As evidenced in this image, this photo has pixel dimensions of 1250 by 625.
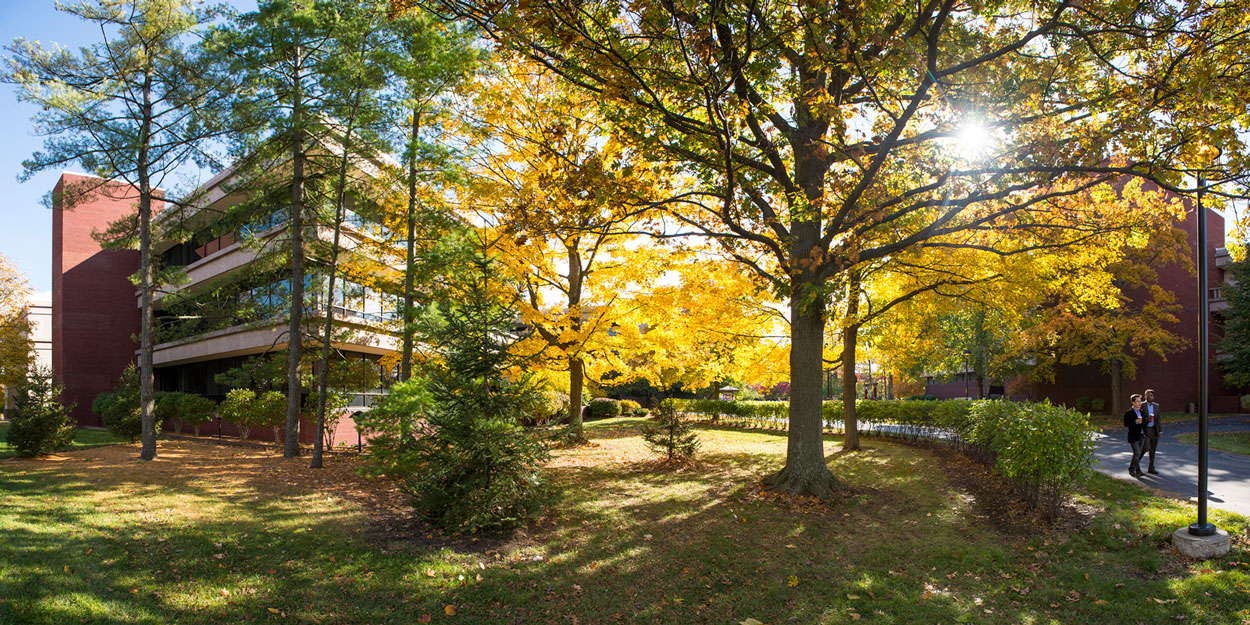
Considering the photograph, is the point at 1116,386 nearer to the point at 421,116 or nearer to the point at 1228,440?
the point at 1228,440

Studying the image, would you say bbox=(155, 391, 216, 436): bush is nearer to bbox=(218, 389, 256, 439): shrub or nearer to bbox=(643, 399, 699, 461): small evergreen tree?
bbox=(218, 389, 256, 439): shrub

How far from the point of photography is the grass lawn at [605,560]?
571 centimetres

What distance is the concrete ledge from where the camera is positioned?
6793 mm

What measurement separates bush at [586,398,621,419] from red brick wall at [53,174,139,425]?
86.8ft

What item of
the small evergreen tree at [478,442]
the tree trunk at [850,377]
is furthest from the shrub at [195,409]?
the tree trunk at [850,377]

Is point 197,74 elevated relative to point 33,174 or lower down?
elevated

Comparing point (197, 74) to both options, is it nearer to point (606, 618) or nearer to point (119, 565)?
point (119, 565)

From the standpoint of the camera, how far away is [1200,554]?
679 centimetres

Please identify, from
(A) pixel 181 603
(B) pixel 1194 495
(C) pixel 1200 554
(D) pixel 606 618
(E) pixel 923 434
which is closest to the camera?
(A) pixel 181 603

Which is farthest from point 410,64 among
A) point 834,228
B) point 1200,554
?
point 1200,554

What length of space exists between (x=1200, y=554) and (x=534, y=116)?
13.6 m

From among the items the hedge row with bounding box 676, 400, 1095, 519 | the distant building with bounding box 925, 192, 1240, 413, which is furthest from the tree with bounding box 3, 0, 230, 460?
the distant building with bounding box 925, 192, 1240, 413

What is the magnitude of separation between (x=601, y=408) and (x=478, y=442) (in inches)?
1063

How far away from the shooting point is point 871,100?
33.3 feet
